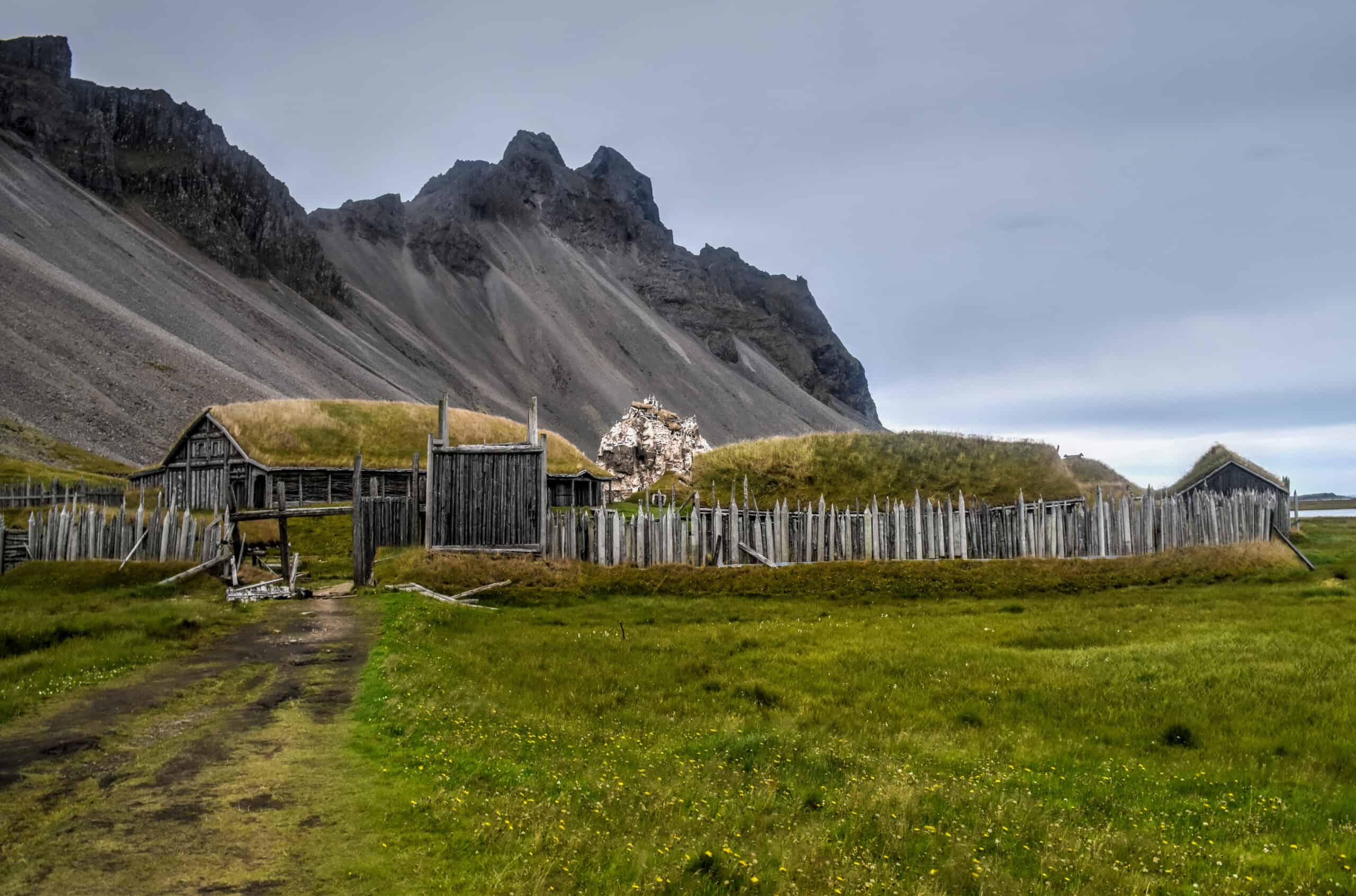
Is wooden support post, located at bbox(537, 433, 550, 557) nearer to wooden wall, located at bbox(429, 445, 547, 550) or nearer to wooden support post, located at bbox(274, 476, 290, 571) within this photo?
wooden wall, located at bbox(429, 445, 547, 550)

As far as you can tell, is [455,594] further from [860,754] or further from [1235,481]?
[1235,481]

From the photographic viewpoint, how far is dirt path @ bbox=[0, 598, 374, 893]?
6164 millimetres

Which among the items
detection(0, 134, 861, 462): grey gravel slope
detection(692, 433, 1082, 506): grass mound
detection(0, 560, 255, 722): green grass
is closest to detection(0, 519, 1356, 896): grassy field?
detection(0, 560, 255, 722): green grass

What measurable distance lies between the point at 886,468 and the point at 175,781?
120 feet

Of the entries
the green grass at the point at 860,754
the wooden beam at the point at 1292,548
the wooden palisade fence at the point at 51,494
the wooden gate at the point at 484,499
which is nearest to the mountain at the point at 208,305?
the wooden palisade fence at the point at 51,494

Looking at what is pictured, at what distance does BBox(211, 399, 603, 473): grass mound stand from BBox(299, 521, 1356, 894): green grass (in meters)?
29.2

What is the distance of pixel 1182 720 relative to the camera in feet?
35.5

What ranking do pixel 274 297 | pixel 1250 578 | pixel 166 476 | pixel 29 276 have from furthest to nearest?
1. pixel 274 297
2. pixel 29 276
3. pixel 166 476
4. pixel 1250 578

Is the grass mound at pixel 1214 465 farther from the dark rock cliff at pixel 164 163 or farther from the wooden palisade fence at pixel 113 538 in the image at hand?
the dark rock cliff at pixel 164 163

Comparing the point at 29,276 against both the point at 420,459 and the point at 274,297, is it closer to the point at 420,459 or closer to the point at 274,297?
the point at 274,297

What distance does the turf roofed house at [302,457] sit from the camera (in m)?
44.5

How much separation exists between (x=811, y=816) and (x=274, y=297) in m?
161

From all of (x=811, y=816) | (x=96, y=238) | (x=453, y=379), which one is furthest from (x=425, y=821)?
(x=453, y=379)

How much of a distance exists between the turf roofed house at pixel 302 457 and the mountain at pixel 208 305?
3626 centimetres
